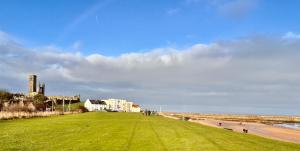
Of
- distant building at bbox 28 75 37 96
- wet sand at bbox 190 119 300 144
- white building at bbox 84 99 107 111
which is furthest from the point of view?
white building at bbox 84 99 107 111

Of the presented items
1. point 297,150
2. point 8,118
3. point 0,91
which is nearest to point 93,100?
point 0,91

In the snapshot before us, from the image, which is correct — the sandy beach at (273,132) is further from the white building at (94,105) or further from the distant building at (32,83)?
the white building at (94,105)

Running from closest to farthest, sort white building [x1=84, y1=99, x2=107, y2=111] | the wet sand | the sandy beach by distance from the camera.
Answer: the sandy beach
the wet sand
white building [x1=84, y1=99, x2=107, y2=111]

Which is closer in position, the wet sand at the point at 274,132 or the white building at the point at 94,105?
the wet sand at the point at 274,132

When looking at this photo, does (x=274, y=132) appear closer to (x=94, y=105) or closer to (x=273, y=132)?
(x=273, y=132)

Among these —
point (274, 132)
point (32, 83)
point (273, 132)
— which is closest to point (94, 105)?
point (32, 83)

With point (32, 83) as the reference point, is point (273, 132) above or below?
below

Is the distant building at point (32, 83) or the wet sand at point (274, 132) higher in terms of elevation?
the distant building at point (32, 83)

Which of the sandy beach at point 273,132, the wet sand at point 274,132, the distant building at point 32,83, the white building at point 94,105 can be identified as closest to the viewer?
the sandy beach at point 273,132

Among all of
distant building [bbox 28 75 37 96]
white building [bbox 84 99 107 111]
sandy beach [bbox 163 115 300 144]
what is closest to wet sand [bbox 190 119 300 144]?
sandy beach [bbox 163 115 300 144]

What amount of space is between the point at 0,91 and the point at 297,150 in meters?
78.4

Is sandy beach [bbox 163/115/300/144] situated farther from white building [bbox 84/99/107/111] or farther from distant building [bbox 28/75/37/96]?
white building [bbox 84/99/107/111]

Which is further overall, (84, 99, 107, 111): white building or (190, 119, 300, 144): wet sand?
(84, 99, 107, 111): white building

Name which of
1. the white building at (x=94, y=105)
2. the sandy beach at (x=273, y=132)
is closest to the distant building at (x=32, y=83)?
the white building at (x=94, y=105)
